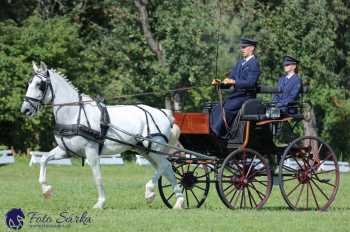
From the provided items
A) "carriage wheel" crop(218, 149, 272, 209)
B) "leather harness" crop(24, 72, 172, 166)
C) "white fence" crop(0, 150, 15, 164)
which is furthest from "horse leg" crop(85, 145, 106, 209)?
"white fence" crop(0, 150, 15, 164)

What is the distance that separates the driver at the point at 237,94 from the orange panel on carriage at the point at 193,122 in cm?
13

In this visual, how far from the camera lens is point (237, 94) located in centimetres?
1575

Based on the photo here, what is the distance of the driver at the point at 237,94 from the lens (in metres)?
15.6

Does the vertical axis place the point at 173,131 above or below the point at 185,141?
above

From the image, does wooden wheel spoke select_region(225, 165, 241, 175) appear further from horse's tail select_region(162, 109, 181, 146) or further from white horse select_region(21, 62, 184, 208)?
horse's tail select_region(162, 109, 181, 146)

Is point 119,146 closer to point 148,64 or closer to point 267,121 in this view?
point 267,121

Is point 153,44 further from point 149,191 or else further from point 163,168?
point 149,191

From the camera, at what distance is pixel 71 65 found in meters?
36.2

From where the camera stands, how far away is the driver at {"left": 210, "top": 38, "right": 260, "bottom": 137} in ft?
51.3

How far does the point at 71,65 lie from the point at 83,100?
68.3ft

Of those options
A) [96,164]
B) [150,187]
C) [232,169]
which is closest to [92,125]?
[96,164]

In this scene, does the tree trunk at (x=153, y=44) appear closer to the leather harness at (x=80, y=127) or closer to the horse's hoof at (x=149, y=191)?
the horse's hoof at (x=149, y=191)

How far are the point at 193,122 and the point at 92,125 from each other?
1.65m

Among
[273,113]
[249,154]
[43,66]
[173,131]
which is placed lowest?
[249,154]
